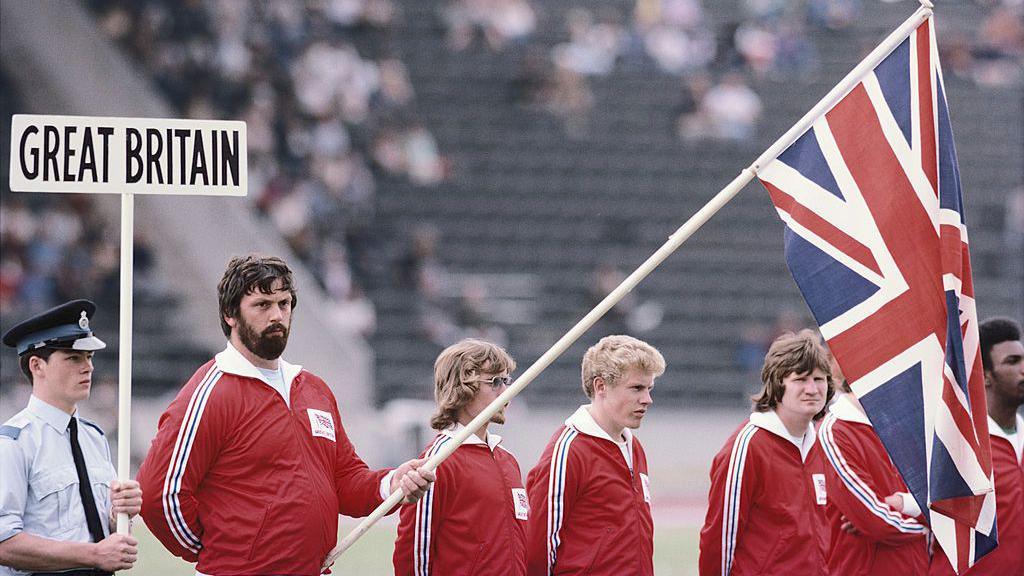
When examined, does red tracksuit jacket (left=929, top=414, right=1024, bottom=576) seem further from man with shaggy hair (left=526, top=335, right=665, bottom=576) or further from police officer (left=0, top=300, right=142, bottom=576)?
police officer (left=0, top=300, right=142, bottom=576)

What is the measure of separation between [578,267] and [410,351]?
9.35ft

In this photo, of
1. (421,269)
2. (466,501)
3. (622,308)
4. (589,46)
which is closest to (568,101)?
(589,46)

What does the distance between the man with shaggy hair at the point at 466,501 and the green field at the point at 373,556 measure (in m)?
5.43

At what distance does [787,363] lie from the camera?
677cm

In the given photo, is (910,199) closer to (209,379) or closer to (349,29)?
(209,379)

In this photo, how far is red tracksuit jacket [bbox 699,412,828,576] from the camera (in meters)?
6.53

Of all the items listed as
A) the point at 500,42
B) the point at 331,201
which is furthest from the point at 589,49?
the point at 331,201

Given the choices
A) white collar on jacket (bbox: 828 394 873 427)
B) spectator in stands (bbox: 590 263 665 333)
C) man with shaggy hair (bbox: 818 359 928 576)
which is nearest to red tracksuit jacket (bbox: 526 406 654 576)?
man with shaggy hair (bbox: 818 359 928 576)

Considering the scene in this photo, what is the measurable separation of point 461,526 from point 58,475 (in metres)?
1.53

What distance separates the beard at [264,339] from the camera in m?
5.74

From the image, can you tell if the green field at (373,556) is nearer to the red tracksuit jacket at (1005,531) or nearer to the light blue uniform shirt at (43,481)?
the red tracksuit jacket at (1005,531)

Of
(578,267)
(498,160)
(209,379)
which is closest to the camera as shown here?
(209,379)

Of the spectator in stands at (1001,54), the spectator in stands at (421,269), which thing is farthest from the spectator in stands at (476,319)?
the spectator in stands at (1001,54)

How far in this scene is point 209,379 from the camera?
5738mm
